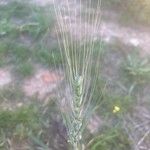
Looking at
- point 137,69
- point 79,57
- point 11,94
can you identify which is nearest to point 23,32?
point 11,94

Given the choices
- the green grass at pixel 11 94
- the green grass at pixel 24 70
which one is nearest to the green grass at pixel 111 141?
the green grass at pixel 11 94

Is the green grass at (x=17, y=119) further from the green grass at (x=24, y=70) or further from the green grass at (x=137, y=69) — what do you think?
the green grass at (x=137, y=69)

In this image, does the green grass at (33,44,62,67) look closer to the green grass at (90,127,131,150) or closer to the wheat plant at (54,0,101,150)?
the wheat plant at (54,0,101,150)

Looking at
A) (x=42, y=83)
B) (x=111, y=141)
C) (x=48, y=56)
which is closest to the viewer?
(x=111, y=141)

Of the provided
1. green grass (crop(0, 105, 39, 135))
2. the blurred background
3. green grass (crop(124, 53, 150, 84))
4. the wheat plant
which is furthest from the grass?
green grass (crop(124, 53, 150, 84))

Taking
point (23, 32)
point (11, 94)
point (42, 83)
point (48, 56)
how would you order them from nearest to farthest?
point (11, 94) < point (42, 83) < point (48, 56) < point (23, 32)

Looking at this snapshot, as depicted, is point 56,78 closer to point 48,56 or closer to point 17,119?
point 48,56

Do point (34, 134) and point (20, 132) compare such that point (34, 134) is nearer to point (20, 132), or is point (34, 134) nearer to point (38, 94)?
point (20, 132)

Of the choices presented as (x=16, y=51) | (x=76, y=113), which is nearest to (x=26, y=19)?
(x=16, y=51)
